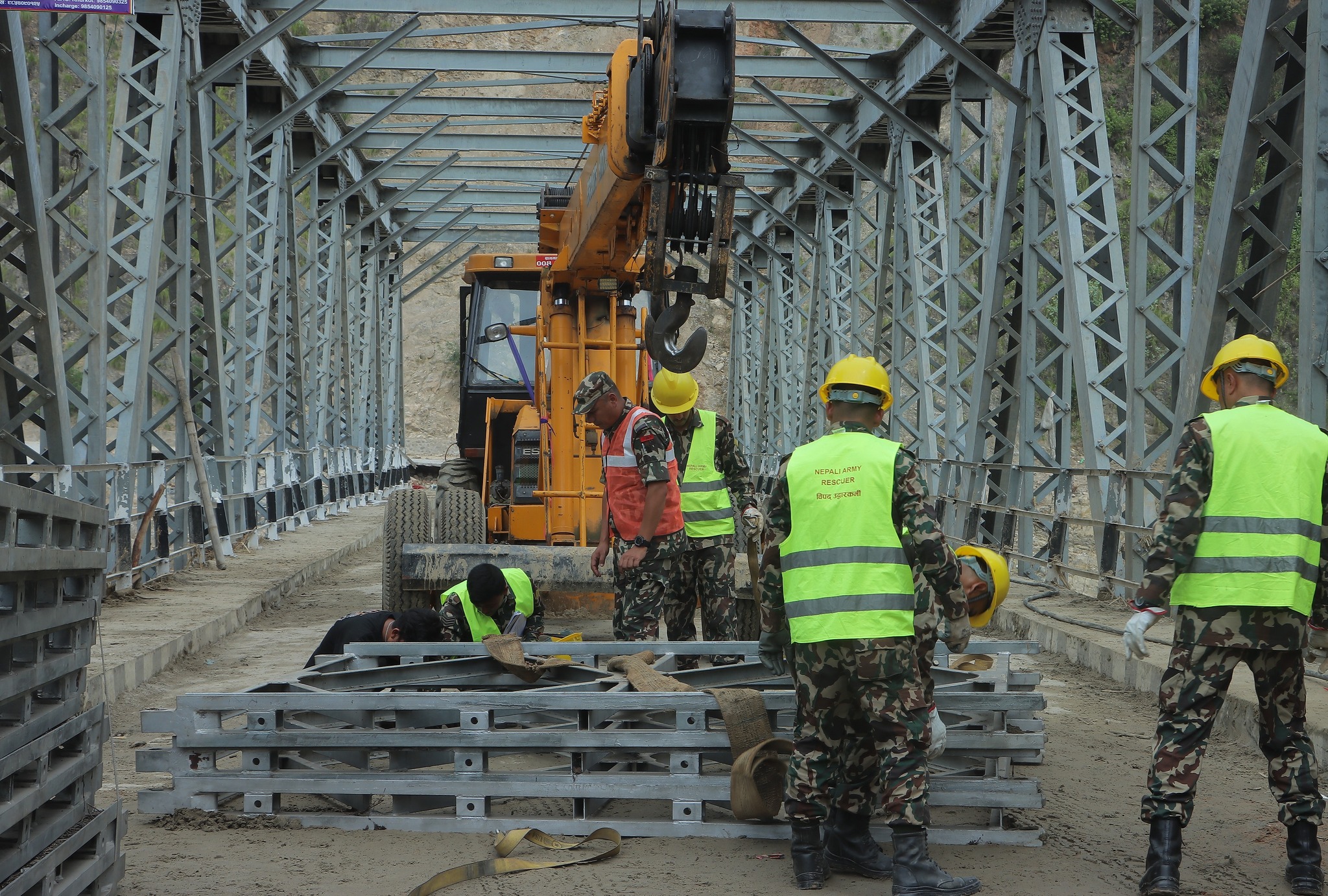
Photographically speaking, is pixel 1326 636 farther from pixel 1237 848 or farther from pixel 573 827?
pixel 573 827

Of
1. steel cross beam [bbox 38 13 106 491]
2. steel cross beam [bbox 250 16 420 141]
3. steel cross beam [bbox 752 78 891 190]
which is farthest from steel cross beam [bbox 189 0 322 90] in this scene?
steel cross beam [bbox 752 78 891 190]

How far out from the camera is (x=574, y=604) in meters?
10.4

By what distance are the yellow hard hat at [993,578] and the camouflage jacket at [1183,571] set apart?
1.96ft

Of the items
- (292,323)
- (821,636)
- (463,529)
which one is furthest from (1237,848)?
(292,323)

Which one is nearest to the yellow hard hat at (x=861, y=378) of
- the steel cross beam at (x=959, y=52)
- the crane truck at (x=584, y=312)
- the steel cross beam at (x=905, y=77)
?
the crane truck at (x=584, y=312)

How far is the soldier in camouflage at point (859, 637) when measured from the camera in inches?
190

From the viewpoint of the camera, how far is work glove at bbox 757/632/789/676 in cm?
526

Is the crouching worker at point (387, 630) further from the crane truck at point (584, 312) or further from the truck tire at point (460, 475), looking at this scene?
the truck tire at point (460, 475)

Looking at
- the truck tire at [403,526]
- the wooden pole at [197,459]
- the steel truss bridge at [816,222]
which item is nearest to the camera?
the steel truss bridge at [816,222]

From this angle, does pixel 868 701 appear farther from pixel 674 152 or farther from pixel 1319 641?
pixel 1319 641

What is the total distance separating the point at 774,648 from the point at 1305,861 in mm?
2035

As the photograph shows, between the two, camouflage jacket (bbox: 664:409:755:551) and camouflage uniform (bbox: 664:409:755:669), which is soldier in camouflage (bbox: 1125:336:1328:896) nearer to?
camouflage uniform (bbox: 664:409:755:669)

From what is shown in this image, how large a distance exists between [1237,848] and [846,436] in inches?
92.8

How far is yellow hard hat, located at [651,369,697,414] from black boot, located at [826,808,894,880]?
3.49 metres
